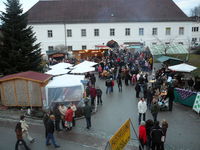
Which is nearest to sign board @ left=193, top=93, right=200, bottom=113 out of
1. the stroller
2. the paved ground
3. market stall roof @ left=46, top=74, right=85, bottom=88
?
the paved ground

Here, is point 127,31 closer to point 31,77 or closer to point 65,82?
point 65,82

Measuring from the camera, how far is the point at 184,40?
45.9m

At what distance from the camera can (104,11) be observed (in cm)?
4453

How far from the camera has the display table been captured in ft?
46.0

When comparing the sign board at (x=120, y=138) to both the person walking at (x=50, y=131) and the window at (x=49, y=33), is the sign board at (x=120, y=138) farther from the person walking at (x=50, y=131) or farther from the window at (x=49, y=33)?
the window at (x=49, y=33)

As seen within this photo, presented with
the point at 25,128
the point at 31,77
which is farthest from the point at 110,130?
the point at 31,77

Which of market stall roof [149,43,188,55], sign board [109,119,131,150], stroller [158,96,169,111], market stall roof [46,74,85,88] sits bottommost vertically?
stroller [158,96,169,111]

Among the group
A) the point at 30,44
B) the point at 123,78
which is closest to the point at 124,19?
the point at 123,78

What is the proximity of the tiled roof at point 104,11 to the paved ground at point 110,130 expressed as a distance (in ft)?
103

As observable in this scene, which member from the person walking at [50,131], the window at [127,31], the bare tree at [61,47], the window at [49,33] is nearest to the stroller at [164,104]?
the person walking at [50,131]

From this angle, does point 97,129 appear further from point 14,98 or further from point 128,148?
point 14,98

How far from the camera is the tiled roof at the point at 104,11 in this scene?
42875 millimetres

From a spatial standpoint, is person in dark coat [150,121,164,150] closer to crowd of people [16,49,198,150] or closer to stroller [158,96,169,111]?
crowd of people [16,49,198,150]

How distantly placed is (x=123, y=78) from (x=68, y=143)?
13.7m
